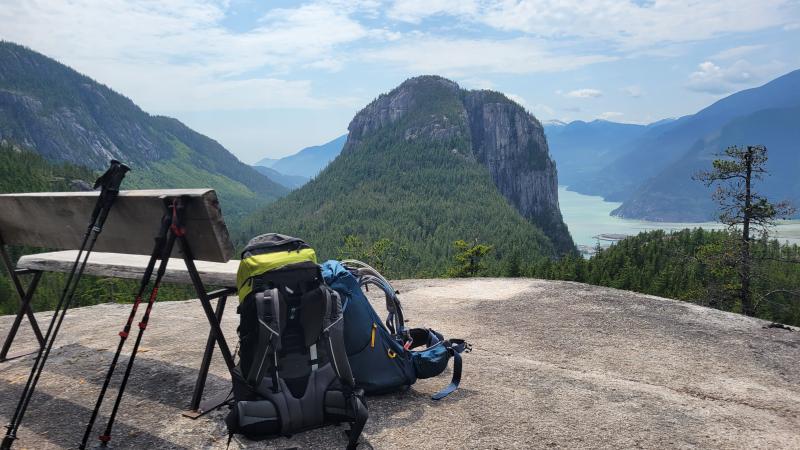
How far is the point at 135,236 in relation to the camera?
13.8 ft

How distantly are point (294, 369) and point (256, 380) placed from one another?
28cm

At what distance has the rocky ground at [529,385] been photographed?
3.92 meters

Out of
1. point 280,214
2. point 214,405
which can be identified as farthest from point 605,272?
point 280,214

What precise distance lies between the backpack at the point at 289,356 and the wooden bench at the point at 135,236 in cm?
36

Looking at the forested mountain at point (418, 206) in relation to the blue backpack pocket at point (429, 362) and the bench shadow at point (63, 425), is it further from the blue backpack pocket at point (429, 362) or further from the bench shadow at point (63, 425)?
the bench shadow at point (63, 425)

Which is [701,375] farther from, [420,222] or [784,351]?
[420,222]

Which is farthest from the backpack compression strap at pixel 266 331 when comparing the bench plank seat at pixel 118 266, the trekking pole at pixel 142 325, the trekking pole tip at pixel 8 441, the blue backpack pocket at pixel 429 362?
the trekking pole tip at pixel 8 441

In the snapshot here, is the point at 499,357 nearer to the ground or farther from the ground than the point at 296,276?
nearer to the ground

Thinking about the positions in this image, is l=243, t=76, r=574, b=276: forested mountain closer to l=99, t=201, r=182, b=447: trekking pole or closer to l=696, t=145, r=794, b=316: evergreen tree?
l=696, t=145, r=794, b=316: evergreen tree

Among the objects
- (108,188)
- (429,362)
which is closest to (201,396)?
(108,188)

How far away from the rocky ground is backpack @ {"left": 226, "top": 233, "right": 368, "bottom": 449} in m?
0.21

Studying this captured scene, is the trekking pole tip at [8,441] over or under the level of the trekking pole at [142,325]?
under

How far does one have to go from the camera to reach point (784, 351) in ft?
21.5

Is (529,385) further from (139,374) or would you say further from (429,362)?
(139,374)
